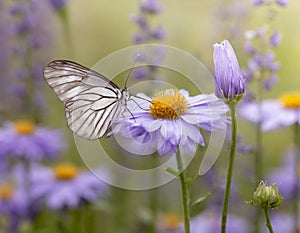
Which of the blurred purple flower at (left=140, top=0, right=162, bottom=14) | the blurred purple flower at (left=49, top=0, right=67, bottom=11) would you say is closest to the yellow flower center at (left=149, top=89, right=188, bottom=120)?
the blurred purple flower at (left=140, top=0, right=162, bottom=14)

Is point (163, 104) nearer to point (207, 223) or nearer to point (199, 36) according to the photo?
point (207, 223)

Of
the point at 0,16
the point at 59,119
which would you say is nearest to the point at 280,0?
the point at 0,16

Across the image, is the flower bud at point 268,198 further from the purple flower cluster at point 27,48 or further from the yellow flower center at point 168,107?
the purple flower cluster at point 27,48

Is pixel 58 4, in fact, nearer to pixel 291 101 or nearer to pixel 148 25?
pixel 148 25

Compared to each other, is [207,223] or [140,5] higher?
[140,5]

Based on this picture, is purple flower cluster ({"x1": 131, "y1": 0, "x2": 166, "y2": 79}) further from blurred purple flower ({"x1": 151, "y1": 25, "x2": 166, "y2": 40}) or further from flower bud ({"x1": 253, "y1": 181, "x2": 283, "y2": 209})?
flower bud ({"x1": 253, "y1": 181, "x2": 283, "y2": 209})
